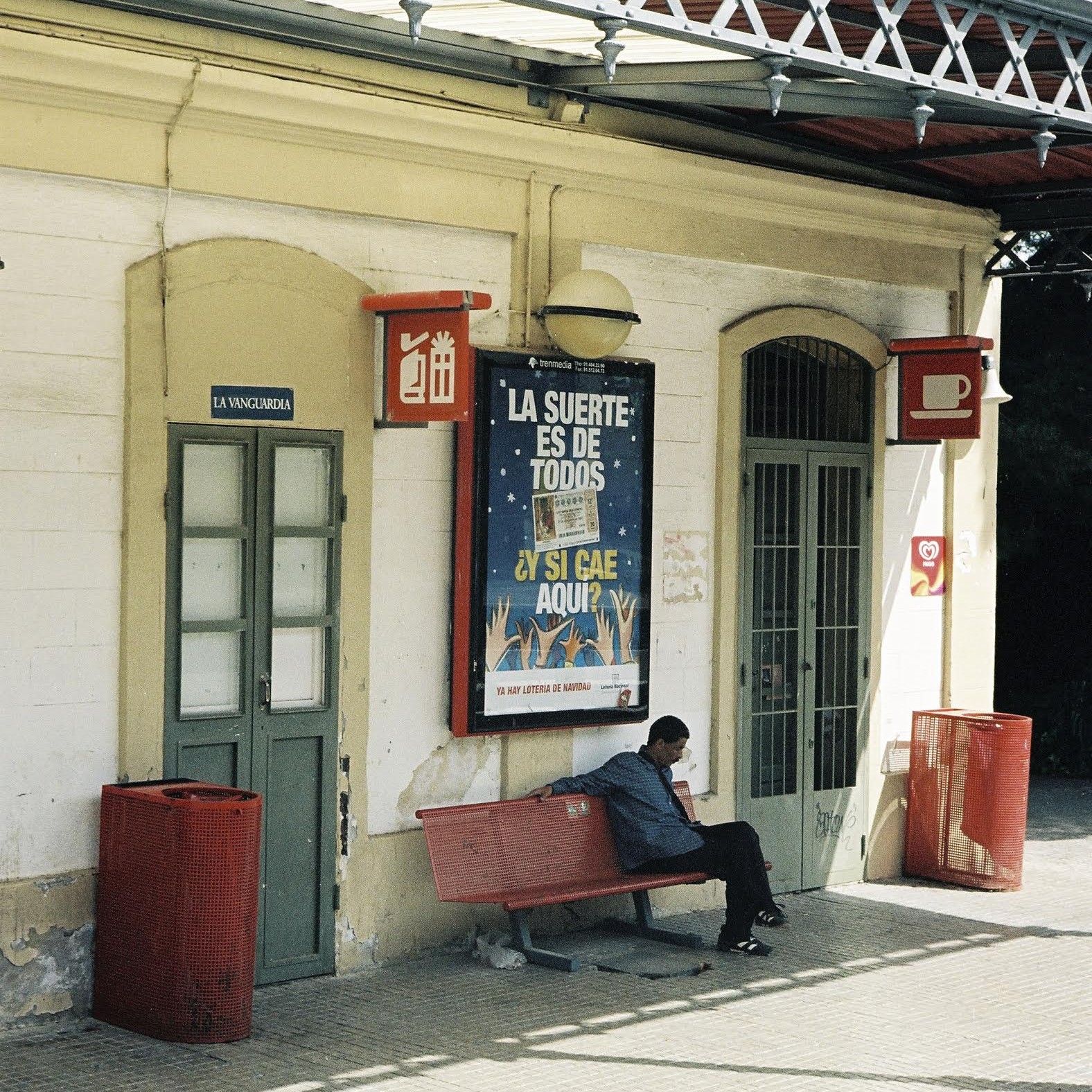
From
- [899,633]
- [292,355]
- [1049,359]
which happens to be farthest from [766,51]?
[1049,359]

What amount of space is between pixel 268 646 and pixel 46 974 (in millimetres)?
1639

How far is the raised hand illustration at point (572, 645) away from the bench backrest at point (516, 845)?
67 cm

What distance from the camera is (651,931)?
28.7 feet

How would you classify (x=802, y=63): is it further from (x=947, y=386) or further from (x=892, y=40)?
(x=947, y=386)

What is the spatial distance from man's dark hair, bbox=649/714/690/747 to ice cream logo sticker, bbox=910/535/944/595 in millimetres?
2695

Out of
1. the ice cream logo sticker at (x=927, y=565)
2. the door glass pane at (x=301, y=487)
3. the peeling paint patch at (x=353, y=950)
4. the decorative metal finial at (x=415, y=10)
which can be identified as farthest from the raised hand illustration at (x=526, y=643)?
the decorative metal finial at (x=415, y=10)

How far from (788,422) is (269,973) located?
14.3 feet

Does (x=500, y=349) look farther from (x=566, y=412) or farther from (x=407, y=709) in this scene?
(x=407, y=709)

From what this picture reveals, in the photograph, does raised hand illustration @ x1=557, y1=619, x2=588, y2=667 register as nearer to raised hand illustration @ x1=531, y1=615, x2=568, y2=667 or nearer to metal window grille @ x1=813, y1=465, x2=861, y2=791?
raised hand illustration @ x1=531, y1=615, x2=568, y2=667

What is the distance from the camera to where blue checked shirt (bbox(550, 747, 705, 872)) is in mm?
8641

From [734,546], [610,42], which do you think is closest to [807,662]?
[734,546]

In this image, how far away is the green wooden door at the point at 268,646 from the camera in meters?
7.43

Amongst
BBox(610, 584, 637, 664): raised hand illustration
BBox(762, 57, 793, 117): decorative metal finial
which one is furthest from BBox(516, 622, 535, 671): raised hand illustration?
BBox(762, 57, 793, 117): decorative metal finial

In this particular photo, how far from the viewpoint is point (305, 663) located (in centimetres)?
784
